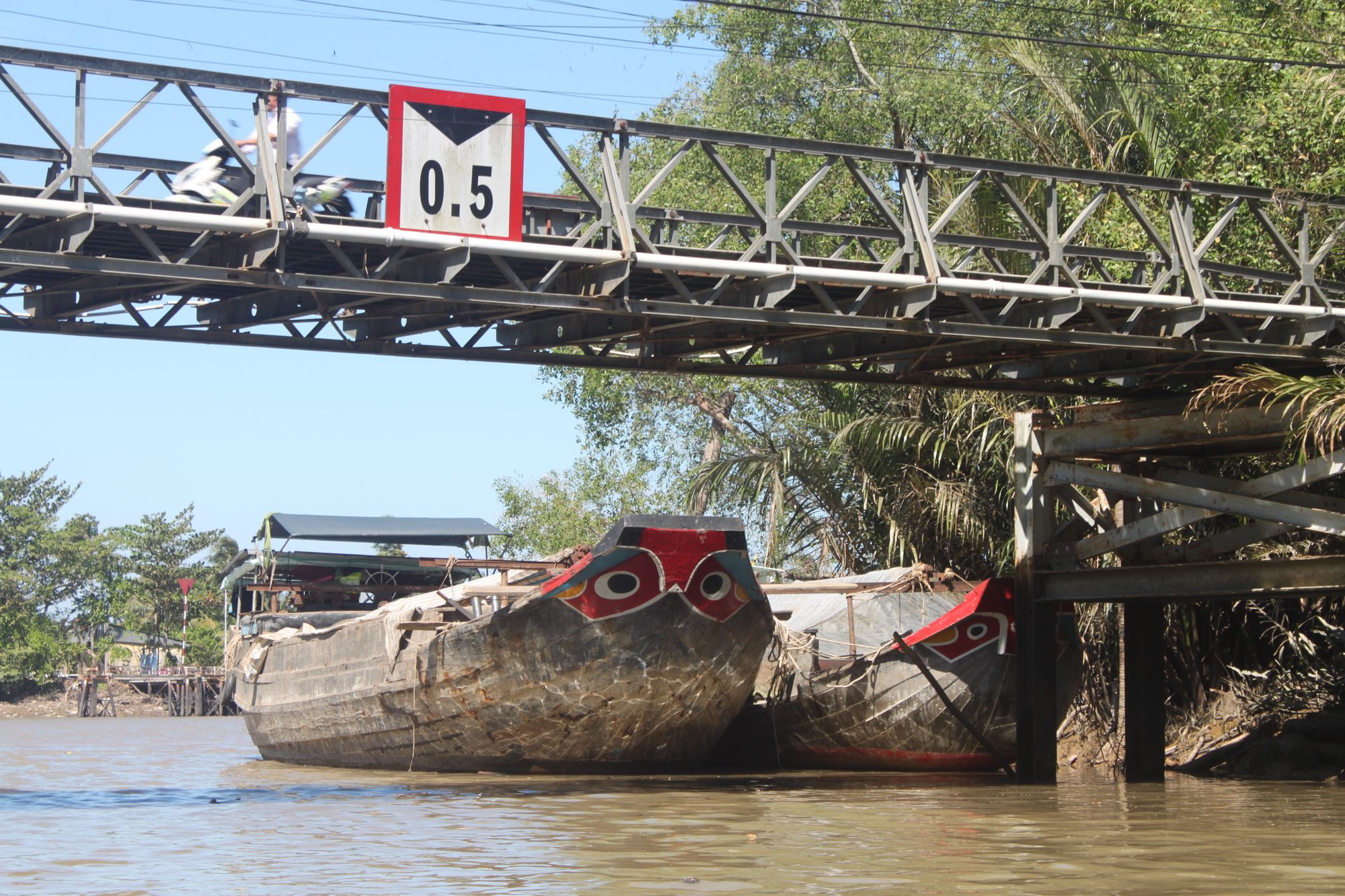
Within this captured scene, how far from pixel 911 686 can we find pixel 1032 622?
1.69 meters

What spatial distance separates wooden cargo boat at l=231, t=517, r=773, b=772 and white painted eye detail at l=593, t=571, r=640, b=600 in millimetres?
14

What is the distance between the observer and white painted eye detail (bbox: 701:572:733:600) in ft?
53.3

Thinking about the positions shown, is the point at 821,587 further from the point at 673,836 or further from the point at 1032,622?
the point at 673,836

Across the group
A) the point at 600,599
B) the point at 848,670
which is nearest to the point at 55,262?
the point at 600,599

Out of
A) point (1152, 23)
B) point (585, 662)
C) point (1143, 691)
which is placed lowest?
point (1143, 691)

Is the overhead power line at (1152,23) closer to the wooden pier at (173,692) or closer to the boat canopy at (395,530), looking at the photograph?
the boat canopy at (395,530)

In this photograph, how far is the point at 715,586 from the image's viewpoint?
1633cm

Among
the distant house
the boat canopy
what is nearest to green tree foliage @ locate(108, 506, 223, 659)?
the distant house

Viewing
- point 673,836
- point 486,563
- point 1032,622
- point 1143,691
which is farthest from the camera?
point 486,563

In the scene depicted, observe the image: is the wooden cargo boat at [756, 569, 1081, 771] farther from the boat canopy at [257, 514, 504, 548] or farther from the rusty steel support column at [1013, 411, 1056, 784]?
the boat canopy at [257, 514, 504, 548]

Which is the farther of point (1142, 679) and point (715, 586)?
point (1142, 679)

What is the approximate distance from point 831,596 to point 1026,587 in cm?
453

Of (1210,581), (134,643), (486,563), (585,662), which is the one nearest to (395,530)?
(486,563)

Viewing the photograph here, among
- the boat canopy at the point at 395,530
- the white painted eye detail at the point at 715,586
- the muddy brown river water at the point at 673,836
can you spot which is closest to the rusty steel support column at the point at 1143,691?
the muddy brown river water at the point at 673,836
